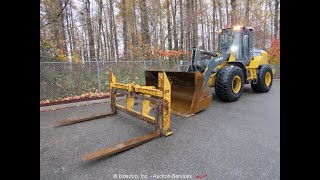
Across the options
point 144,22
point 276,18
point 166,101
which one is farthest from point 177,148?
point 276,18

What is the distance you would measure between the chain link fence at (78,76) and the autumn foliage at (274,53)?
521 inches

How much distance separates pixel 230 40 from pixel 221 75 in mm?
2296

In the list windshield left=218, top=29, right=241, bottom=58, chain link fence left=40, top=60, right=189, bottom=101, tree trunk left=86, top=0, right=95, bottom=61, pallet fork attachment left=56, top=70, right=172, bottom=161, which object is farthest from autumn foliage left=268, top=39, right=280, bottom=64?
pallet fork attachment left=56, top=70, right=172, bottom=161

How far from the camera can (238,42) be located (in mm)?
6793

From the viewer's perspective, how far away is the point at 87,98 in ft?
22.4

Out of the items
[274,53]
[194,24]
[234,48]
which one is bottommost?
[234,48]

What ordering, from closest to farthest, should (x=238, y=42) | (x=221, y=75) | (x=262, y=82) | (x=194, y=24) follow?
(x=221, y=75), (x=238, y=42), (x=262, y=82), (x=194, y=24)

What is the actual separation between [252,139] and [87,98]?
5.78 m

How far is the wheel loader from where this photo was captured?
126 inches

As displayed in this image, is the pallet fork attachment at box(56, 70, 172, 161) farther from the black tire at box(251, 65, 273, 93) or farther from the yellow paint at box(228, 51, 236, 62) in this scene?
the black tire at box(251, 65, 273, 93)

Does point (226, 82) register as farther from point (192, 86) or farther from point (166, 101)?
point (166, 101)
